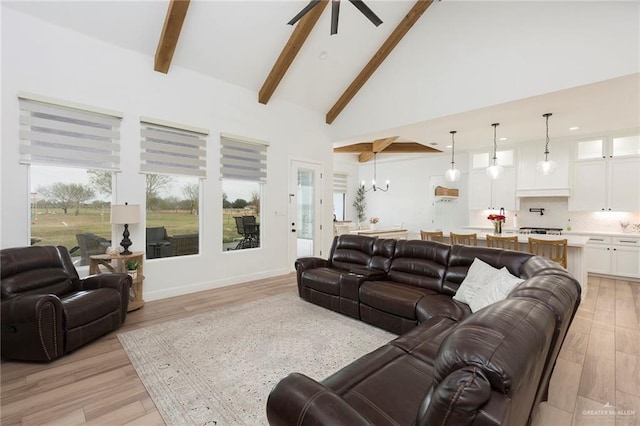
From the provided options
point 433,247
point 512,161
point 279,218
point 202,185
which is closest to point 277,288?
point 279,218

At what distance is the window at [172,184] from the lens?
4.25 meters

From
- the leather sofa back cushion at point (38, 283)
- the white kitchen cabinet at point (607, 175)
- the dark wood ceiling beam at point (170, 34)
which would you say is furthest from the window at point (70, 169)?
the white kitchen cabinet at point (607, 175)

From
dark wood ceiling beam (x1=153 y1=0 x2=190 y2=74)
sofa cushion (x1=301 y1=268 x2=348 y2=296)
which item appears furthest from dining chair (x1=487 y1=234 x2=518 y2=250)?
dark wood ceiling beam (x1=153 y1=0 x2=190 y2=74)

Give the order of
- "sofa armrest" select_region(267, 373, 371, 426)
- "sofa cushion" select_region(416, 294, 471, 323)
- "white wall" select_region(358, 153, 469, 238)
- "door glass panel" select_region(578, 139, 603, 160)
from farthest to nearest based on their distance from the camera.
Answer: "white wall" select_region(358, 153, 469, 238)
"door glass panel" select_region(578, 139, 603, 160)
"sofa cushion" select_region(416, 294, 471, 323)
"sofa armrest" select_region(267, 373, 371, 426)

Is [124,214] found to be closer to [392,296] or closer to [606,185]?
A: [392,296]

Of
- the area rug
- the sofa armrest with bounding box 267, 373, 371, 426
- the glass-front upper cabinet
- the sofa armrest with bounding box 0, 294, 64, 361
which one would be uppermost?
the glass-front upper cabinet

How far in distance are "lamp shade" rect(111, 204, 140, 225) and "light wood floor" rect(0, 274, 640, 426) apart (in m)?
1.19

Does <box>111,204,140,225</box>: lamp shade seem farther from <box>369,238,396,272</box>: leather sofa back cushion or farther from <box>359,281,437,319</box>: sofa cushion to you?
<box>369,238,396,272</box>: leather sofa back cushion

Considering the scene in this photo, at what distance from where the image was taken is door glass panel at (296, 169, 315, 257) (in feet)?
20.6

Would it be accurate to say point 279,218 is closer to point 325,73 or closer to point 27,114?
point 325,73

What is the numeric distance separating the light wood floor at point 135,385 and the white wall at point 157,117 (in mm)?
1435

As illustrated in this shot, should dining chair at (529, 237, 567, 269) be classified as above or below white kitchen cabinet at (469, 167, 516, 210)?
below

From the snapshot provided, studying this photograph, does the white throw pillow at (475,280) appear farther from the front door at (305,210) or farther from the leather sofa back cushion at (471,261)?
the front door at (305,210)

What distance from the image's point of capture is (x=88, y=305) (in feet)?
9.05
